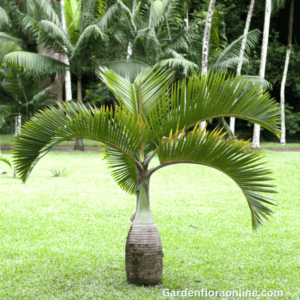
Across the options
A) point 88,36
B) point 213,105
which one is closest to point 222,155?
point 213,105

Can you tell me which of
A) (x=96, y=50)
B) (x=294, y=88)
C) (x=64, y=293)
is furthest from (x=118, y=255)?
(x=294, y=88)

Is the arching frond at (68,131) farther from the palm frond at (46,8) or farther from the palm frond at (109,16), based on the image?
the palm frond at (46,8)

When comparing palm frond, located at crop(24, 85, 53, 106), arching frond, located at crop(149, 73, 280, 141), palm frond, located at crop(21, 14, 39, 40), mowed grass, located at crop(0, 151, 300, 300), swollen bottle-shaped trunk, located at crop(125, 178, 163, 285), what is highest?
palm frond, located at crop(21, 14, 39, 40)

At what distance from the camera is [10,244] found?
4848 mm

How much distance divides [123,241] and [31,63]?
11.4 m

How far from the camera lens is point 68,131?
10.9ft

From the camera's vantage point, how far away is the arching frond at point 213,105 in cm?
344

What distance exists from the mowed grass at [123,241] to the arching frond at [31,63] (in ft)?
21.4

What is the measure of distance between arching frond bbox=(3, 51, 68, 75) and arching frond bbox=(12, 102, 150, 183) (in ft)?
38.9

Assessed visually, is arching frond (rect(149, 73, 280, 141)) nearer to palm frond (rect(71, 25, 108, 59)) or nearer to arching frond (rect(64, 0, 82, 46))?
palm frond (rect(71, 25, 108, 59))

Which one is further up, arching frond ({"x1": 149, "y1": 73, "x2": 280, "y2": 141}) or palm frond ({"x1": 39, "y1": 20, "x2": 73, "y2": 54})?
palm frond ({"x1": 39, "y1": 20, "x2": 73, "y2": 54})

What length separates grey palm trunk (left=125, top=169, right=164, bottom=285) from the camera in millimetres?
3434

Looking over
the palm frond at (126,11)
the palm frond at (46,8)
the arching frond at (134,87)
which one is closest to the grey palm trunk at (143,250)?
the arching frond at (134,87)

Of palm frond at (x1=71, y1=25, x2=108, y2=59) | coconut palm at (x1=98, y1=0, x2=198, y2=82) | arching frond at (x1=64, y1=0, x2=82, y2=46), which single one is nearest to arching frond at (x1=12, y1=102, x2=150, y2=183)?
palm frond at (x1=71, y1=25, x2=108, y2=59)
